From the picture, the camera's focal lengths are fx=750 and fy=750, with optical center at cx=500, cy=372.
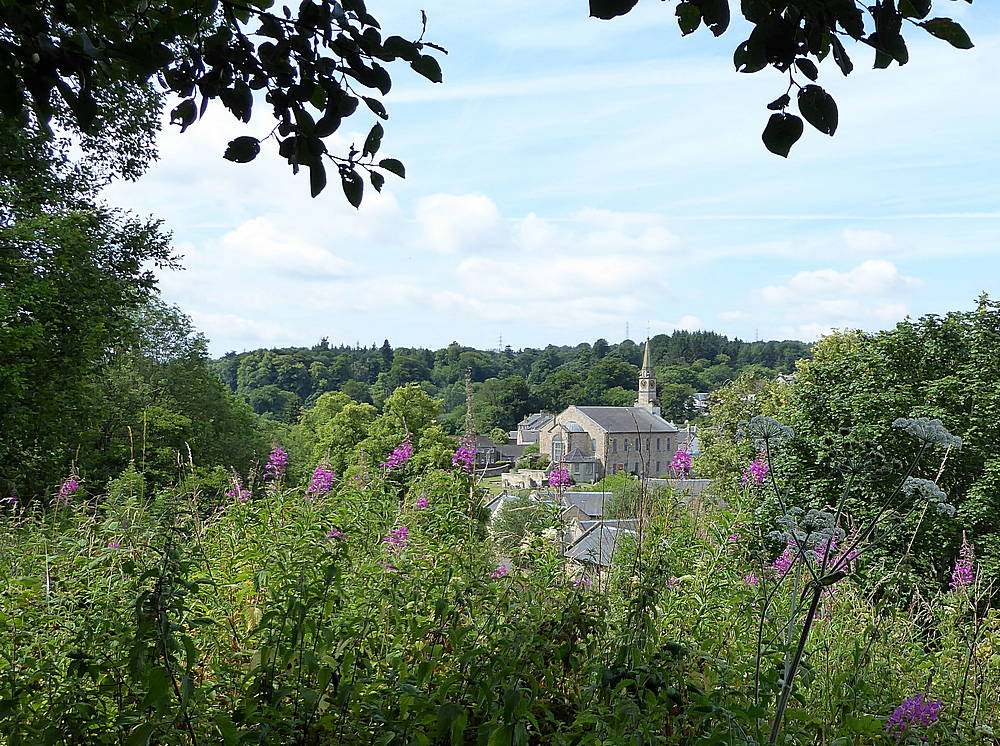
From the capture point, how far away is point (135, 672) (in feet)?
5.29

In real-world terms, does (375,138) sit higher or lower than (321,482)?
higher

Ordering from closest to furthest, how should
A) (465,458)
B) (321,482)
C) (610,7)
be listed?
1. (610,7)
2. (465,458)
3. (321,482)

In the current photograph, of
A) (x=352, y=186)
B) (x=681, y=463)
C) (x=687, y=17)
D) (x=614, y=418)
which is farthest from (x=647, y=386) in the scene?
(x=687, y=17)

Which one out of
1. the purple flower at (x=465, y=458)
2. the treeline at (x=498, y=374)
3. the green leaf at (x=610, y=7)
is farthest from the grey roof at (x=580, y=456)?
the green leaf at (x=610, y=7)

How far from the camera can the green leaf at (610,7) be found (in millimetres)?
1450

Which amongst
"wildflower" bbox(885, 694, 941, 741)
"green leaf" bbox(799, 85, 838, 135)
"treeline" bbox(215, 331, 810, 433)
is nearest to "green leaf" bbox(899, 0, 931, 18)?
"green leaf" bbox(799, 85, 838, 135)

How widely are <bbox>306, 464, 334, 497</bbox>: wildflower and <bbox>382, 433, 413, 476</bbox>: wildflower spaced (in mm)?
321

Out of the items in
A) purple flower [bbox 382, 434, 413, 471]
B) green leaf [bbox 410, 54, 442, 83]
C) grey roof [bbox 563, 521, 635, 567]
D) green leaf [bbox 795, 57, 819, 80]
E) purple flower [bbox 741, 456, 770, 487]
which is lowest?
grey roof [bbox 563, 521, 635, 567]

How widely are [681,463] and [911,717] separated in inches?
94.8

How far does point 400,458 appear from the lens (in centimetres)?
394

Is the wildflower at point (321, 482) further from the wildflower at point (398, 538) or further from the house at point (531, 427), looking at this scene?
the house at point (531, 427)

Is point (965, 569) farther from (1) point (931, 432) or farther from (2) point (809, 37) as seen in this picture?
(2) point (809, 37)

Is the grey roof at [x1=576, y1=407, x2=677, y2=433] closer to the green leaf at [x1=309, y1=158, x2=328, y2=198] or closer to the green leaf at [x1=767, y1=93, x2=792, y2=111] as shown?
the green leaf at [x1=309, y1=158, x2=328, y2=198]

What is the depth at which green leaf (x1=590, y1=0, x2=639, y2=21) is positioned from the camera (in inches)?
57.1
